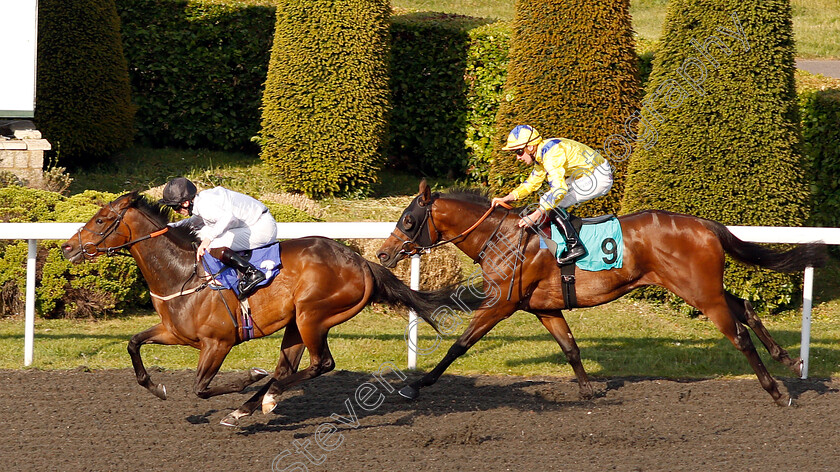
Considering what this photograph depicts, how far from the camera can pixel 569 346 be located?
18.9 ft

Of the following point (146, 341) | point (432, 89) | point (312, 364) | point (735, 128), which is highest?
point (432, 89)

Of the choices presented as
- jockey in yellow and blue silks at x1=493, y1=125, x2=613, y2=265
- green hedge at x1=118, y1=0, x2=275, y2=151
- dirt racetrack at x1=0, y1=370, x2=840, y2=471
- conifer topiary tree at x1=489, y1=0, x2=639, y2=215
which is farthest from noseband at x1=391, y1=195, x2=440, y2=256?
green hedge at x1=118, y1=0, x2=275, y2=151

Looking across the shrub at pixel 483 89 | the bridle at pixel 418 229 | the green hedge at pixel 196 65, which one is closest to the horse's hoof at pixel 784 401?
the bridle at pixel 418 229

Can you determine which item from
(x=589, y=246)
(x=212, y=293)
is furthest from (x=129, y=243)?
(x=589, y=246)

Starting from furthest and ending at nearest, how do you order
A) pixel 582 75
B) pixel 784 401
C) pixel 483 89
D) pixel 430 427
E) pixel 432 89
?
1. pixel 432 89
2. pixel 483 89
3. pixel 582 75
4. pixel 784 401
5. pixel 430 427

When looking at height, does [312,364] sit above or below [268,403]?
above

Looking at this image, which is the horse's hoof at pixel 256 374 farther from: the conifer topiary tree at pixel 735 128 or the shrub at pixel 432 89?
the shrub at pixel 432 89

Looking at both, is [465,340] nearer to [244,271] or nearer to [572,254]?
[572,254]

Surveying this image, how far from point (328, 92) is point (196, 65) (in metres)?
2.41

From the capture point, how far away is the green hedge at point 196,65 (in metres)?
11.0

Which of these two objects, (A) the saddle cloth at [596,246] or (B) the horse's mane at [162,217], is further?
(A) the saddle cloth at [596,246]

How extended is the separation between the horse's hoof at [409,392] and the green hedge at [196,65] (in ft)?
20.7

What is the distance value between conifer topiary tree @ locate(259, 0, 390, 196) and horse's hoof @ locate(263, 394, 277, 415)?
466 cm

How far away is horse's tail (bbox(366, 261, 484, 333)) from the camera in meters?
5.26
